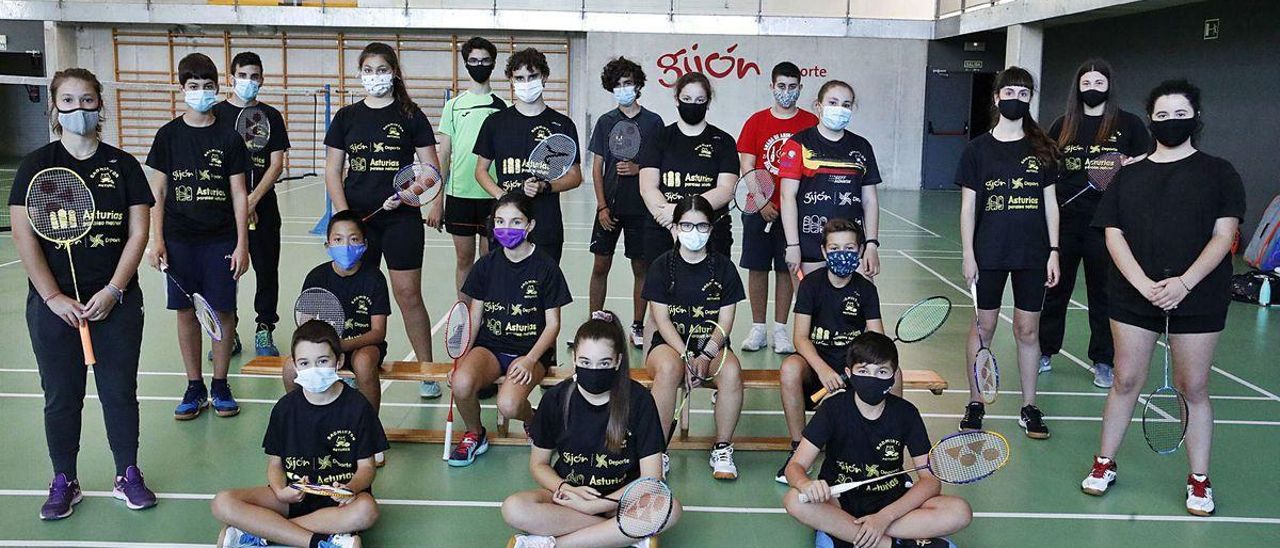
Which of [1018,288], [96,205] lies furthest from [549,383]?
[1018,288]

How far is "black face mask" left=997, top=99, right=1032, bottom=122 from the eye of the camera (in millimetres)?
5391

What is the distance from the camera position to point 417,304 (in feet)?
19.9

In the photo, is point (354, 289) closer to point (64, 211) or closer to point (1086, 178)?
point (64, 211)

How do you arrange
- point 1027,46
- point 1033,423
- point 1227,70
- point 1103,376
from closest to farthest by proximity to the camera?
A: point 1033,423 → point 1103,376 → point 1227,70 → point 1027,46

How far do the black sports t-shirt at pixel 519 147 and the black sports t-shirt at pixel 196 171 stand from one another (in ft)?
4.68

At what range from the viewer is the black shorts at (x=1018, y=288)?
18.2ft

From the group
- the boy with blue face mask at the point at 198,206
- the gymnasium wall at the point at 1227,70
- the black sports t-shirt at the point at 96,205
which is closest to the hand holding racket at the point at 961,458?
the black sports t-shirt at the point at 96,205

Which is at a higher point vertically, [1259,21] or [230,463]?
[1259,21]

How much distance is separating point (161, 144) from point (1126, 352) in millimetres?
4880

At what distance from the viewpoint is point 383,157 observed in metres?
5.86

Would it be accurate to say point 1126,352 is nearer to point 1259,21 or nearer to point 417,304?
point 417,304

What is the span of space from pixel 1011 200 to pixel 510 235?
8.56 ft

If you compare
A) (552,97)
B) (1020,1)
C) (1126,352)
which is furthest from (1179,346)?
(552,97)

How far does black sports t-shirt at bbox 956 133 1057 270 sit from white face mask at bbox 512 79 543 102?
8.06 ft
